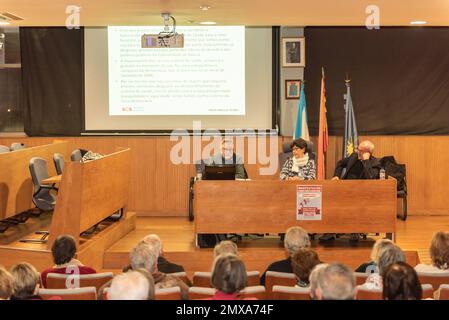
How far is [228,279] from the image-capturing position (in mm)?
4203

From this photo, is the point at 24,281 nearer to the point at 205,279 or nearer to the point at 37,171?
the point at 205,279

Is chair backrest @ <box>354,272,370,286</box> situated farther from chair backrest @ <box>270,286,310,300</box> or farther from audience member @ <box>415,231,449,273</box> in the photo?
chair backrest @ <box>270,286,310,300</box>

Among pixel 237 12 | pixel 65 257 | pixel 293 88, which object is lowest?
pixel 65 257

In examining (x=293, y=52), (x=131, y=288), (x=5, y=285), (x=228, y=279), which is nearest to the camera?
(x=131, y=288)

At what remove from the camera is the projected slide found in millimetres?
10977

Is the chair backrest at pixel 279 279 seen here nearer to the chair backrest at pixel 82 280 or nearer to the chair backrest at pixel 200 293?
the chair backrest at pixel 200 293

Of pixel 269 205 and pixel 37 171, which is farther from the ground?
pixel 37 171

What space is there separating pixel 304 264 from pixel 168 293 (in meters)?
0.93

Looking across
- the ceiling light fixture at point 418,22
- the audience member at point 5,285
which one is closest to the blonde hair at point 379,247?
the audience member at point 5,285

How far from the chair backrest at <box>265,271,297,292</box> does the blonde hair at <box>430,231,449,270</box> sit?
102cm

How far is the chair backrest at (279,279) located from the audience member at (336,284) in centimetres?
145

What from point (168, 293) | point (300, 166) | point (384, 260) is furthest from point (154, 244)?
point (300, 166)

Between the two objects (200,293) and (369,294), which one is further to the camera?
(369,294)
